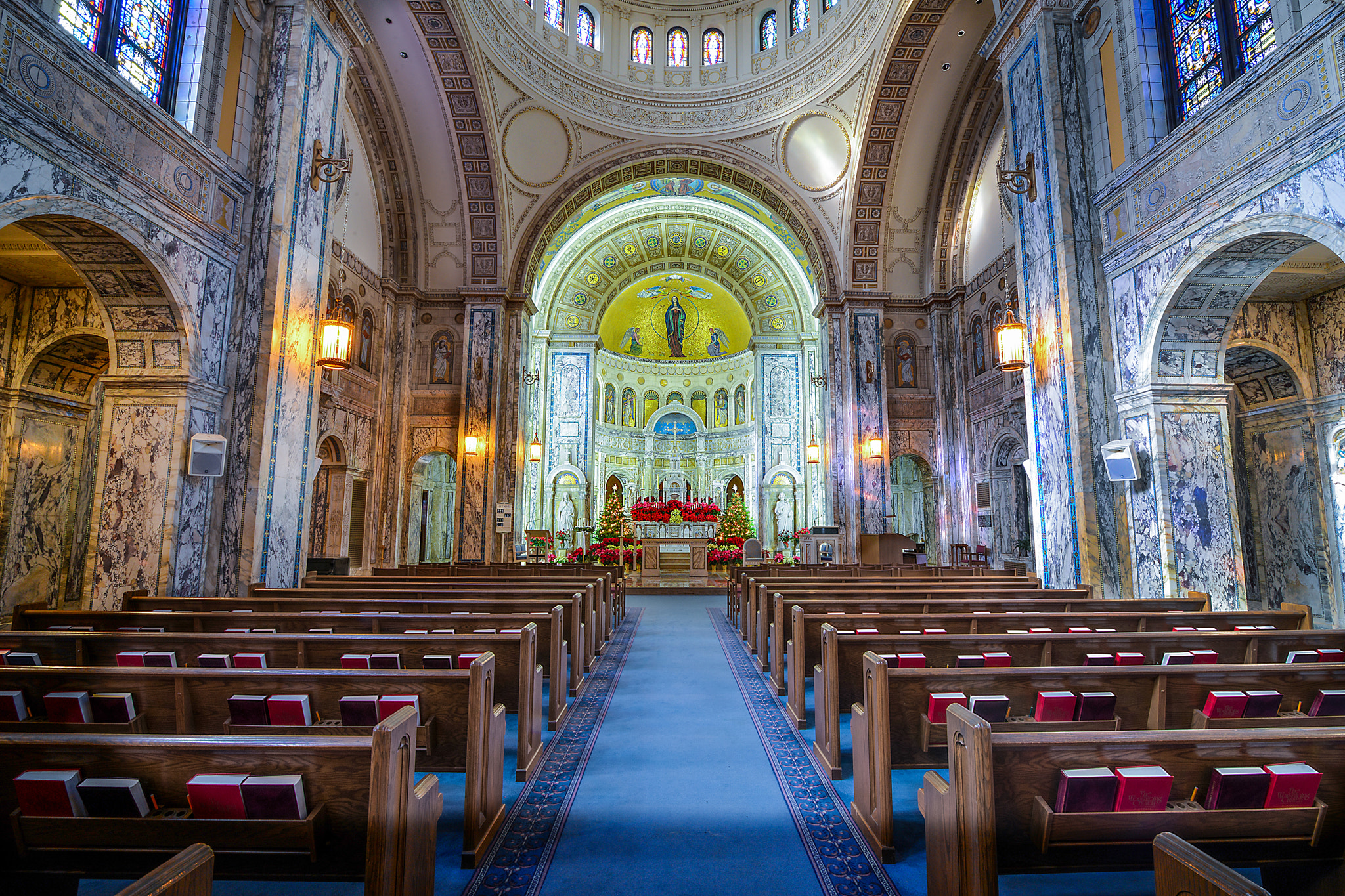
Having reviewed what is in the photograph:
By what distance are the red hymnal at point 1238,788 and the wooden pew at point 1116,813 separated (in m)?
0.03

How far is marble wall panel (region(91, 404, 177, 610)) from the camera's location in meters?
6.76

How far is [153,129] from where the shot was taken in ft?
21.7

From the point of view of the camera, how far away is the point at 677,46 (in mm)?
18922

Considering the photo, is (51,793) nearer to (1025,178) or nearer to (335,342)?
(335,342)

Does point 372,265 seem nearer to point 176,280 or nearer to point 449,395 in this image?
point 449,395

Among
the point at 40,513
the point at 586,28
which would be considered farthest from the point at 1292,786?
the point at 586,28

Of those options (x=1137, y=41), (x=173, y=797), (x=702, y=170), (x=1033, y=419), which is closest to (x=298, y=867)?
(x=173, y=797)

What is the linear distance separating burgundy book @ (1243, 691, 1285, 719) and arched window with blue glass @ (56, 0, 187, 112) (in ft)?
32.1

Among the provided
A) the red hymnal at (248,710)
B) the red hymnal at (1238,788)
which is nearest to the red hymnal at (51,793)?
the red hymnal at (248,710)

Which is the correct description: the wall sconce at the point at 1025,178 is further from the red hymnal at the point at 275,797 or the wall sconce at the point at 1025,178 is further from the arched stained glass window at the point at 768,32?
the arched stained glass window at the point at 768,32

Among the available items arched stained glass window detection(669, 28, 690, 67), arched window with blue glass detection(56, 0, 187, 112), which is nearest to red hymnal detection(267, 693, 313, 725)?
arched window with blue glass detection(56, 0, 187, 112)

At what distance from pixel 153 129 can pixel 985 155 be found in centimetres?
1575

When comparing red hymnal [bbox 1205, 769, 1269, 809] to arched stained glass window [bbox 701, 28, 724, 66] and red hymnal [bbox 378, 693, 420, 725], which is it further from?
arched stained glass window [bbox 701, 28, 724, 66]

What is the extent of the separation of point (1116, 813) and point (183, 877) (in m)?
2.49
